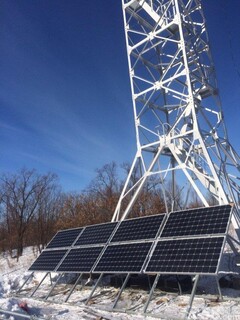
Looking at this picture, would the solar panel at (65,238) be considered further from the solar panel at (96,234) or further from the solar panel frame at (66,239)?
the solar panel at (96,234)

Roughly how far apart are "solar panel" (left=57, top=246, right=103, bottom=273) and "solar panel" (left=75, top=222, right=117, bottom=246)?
0.40 metres

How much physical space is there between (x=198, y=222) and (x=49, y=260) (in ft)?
22.5

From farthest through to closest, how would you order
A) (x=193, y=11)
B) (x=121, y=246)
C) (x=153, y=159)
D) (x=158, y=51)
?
(x=158, y=51) < (x=193, y=11) < (x=153, y=159) < (x=121, y=246)

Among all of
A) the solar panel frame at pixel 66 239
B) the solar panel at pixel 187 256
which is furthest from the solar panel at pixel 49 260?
the solar panel at pixel 187 256

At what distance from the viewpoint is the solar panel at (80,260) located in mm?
10977

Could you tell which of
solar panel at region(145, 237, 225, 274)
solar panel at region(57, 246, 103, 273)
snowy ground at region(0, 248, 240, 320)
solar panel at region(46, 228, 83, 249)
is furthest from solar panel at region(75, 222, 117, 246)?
solar panel at region(145, 237, 225, 274)

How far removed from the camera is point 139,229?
1098 centimetres

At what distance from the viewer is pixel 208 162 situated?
1214 centimetres

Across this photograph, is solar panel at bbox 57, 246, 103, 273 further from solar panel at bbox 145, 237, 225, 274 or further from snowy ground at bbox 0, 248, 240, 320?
solar panel at bbox 145, 237, 225, 274

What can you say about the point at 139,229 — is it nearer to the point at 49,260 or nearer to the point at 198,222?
the point at 198,222

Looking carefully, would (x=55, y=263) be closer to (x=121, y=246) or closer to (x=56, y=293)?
(x=56, y=293)

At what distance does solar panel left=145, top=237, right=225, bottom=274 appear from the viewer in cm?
802

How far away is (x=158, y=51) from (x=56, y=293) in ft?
41.6

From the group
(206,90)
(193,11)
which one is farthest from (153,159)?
(193,11)
